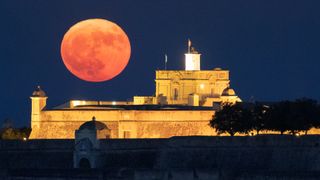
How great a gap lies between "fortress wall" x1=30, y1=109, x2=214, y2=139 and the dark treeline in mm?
6819

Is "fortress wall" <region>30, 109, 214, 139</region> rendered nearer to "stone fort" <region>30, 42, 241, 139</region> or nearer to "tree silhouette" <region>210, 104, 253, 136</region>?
"stone fort" <region>30, 42, 241, 139</region>

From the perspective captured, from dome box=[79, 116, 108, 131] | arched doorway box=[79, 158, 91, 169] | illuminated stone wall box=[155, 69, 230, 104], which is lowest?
arched doorway box=[79, 158, 91, 169]

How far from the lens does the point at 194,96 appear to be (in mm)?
152125

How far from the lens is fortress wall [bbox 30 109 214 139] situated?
139375mm

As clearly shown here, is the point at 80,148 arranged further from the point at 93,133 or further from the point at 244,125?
the point at 244,125

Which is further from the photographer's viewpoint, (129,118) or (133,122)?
(133,122)

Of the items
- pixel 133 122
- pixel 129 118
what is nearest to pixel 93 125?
pixel 129 118

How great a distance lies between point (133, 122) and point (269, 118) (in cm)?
1390

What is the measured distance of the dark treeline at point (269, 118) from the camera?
12781 cm

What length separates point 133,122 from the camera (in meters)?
140

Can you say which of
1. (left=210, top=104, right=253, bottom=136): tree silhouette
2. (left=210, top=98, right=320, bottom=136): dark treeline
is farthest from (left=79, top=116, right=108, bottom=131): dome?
(left=210, top=98, right=320, bottom=136): dark treeline

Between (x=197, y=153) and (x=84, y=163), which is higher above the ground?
(x=197, y=153)

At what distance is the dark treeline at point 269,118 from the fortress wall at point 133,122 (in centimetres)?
682

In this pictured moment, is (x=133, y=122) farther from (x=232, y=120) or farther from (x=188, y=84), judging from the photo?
(x=188, y=84)
